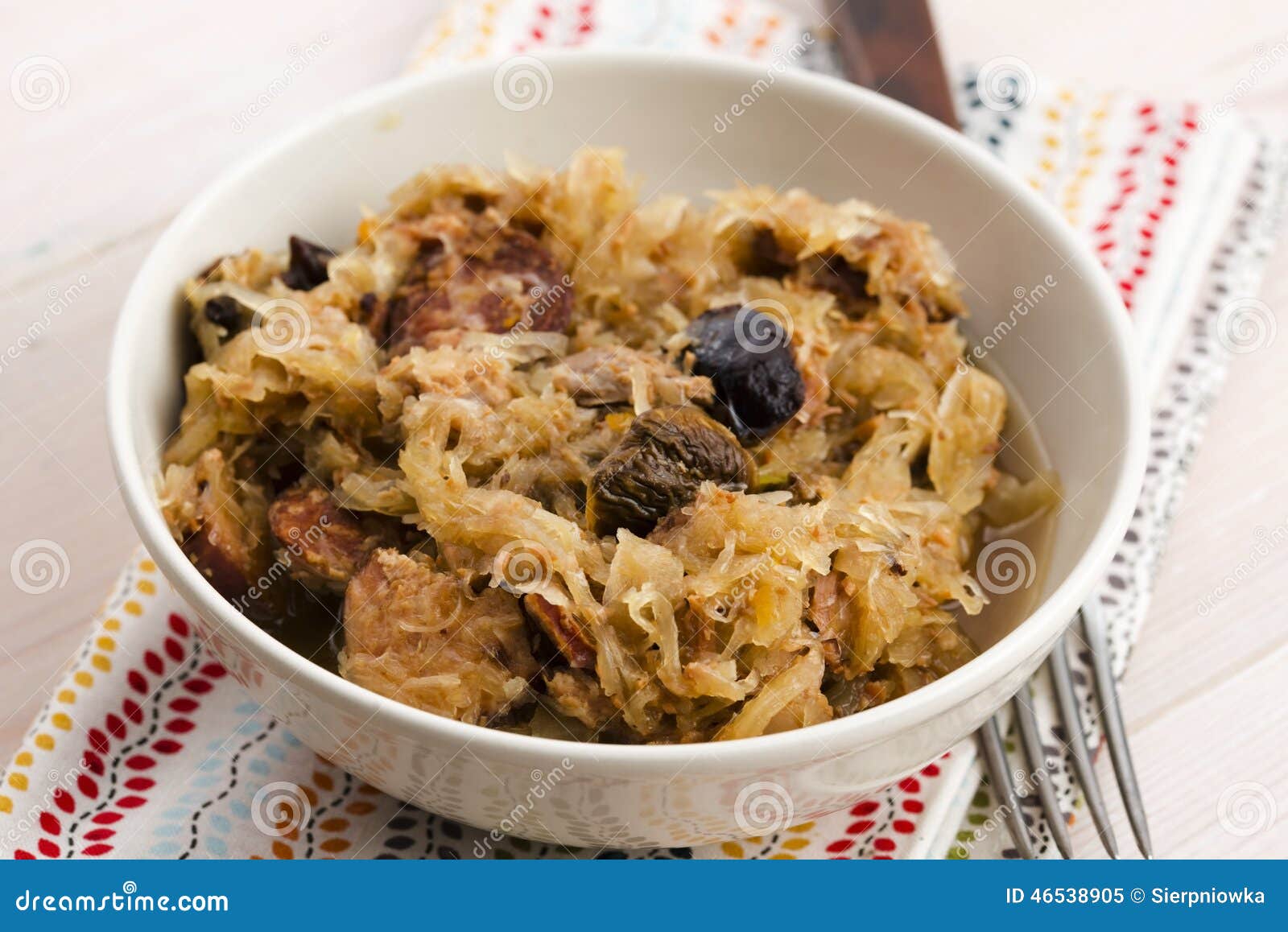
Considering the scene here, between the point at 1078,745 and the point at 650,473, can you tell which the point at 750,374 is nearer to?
the point at 650,473

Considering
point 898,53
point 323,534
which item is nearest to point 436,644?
point 323,534

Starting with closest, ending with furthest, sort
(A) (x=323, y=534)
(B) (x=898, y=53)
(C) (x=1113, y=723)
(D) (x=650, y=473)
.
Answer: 1. (D) (x=650, y=473)
2. (A) (x=323, y=534)
3. (C) (x=1113, y=723)
4. (B) (x=898, y=53)

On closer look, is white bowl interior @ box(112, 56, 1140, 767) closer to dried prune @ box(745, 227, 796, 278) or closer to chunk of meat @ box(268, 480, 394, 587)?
chunk of meat @ box(268, 480, 394, 587)

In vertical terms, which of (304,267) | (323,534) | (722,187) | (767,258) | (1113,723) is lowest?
(1113,723)

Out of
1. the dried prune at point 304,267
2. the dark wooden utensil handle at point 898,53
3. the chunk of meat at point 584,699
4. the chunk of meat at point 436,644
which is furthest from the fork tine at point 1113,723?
the dried prune at point 304,267

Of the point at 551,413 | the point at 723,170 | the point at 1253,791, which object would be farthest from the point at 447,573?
the point at 1253,791

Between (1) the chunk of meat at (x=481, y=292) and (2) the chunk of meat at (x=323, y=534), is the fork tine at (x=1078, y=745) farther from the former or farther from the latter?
(2) the chunk of meat at (x=323, y=534)
